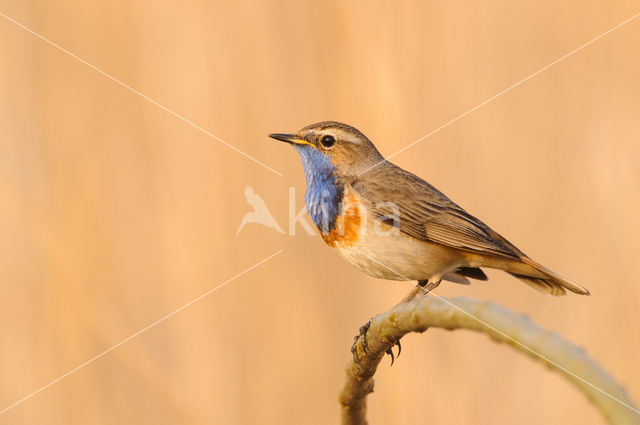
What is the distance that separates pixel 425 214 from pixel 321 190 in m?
0.40

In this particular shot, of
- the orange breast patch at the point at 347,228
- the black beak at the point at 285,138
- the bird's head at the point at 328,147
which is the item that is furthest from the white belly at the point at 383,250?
the black beak at the point at 285,138

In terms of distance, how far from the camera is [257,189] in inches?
159

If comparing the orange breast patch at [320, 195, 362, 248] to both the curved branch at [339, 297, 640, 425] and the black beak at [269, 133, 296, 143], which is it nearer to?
the black beak at [269, 133, 296, 143]

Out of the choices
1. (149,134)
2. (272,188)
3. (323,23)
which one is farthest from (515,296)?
(149,134)

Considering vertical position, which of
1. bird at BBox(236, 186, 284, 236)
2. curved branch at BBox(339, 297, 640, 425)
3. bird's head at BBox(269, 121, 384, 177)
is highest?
curved branch at BBox(339, 297, 640, 425)

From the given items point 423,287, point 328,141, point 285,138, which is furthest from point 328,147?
point 423,287

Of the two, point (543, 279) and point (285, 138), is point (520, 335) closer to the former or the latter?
point (543, 279)

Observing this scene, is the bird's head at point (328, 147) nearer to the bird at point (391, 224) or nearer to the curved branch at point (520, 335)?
the bird at point (391, 224)

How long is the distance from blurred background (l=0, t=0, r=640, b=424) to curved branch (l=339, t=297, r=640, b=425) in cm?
188

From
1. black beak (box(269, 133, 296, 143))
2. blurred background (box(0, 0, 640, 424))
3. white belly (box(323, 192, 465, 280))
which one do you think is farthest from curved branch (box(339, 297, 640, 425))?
blurred background (box(0, 0, 640, 424))

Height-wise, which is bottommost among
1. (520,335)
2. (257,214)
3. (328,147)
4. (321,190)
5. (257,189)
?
(257,214)

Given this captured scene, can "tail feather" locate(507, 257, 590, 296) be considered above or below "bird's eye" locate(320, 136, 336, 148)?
below

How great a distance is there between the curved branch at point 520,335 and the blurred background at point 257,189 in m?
1.88

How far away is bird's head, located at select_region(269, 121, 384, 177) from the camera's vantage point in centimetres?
299
